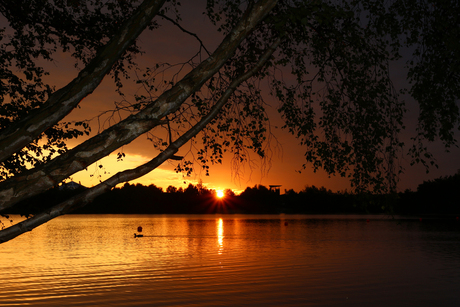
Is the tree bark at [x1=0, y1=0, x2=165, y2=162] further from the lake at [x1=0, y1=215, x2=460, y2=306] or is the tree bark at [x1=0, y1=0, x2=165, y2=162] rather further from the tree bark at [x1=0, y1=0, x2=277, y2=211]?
the lake at [x1=0, y1=215, x2=460, y2=306]

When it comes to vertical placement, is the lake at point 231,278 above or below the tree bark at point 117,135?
below

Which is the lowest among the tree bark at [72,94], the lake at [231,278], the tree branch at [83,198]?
the lake at [231,278]

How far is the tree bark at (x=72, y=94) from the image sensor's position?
455 cm

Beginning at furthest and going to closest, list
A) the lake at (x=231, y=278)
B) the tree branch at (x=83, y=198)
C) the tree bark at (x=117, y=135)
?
the lake at (x=231, y=278)
the tree branch at (x=83, y=198)
the tree bark at (x=117, y=135)

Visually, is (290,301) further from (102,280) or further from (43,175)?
(43,175)

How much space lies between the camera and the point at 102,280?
20359 mm

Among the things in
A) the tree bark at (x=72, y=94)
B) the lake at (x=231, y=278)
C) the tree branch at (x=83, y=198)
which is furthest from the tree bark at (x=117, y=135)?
the lake at (x=231, y=278)

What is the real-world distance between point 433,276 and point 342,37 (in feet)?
66.4

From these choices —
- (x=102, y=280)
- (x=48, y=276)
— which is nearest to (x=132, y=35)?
(x=102, y=280)

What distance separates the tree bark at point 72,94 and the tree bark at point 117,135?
1.42 feet

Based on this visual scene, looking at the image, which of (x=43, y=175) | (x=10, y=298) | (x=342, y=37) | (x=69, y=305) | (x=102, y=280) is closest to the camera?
(x=43, y=175)

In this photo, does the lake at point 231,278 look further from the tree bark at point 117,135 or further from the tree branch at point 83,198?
the tree bark at point 117,135

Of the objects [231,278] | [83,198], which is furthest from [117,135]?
[231,278]

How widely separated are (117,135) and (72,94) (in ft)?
2.57
